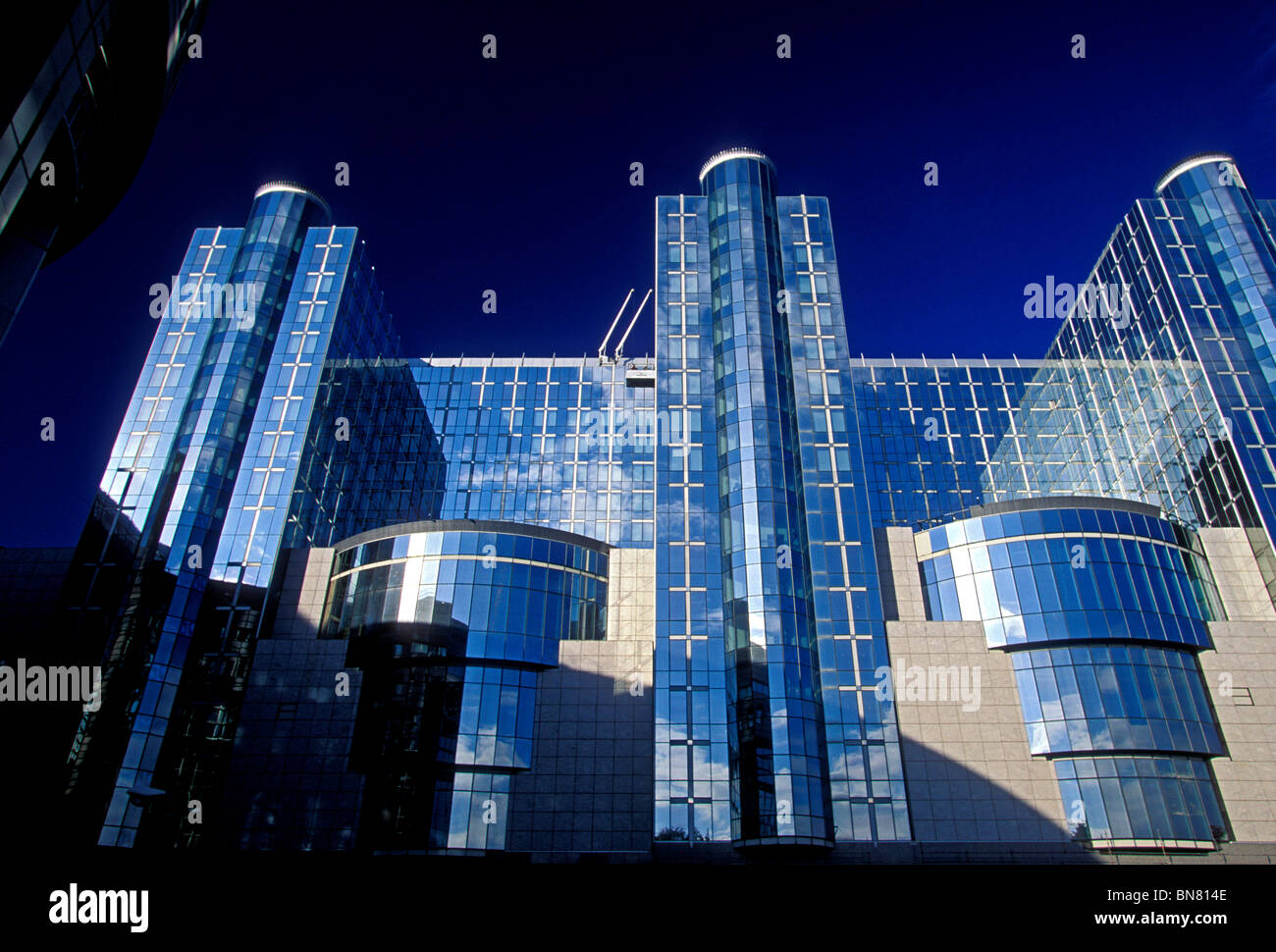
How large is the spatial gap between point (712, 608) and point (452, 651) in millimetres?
19244

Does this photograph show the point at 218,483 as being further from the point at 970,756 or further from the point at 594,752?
the point at 970,756

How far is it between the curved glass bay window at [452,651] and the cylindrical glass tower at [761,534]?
1136 cm

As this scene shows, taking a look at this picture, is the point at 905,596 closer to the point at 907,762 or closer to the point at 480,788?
the point at 907,762

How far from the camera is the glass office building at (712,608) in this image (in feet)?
176

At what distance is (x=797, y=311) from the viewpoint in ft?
249

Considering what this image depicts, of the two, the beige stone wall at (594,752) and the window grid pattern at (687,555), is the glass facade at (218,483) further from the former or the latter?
the window grid pattern at (687,555)

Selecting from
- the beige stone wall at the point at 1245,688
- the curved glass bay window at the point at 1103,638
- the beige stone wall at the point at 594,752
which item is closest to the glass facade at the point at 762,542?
the beige stone wall at the point at 594,752

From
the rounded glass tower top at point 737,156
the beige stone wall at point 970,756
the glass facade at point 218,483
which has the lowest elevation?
the beige stone wall at point 970,756

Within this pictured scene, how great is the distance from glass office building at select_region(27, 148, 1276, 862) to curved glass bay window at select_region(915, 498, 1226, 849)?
215 millimetres

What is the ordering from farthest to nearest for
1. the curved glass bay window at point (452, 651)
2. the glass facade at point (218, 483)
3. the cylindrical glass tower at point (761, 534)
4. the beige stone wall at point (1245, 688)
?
the glass facade at point (218, 483), the curved glass bay window at point (452, 651), the cylindrical glass tower at point (761, 534), the beige stone wall at point (1245, 688)

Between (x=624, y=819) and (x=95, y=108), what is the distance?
4657 cm

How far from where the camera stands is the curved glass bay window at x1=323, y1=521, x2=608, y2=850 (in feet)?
179

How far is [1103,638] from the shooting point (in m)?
55.2

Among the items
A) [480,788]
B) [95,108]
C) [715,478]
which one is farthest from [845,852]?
[95,108]
